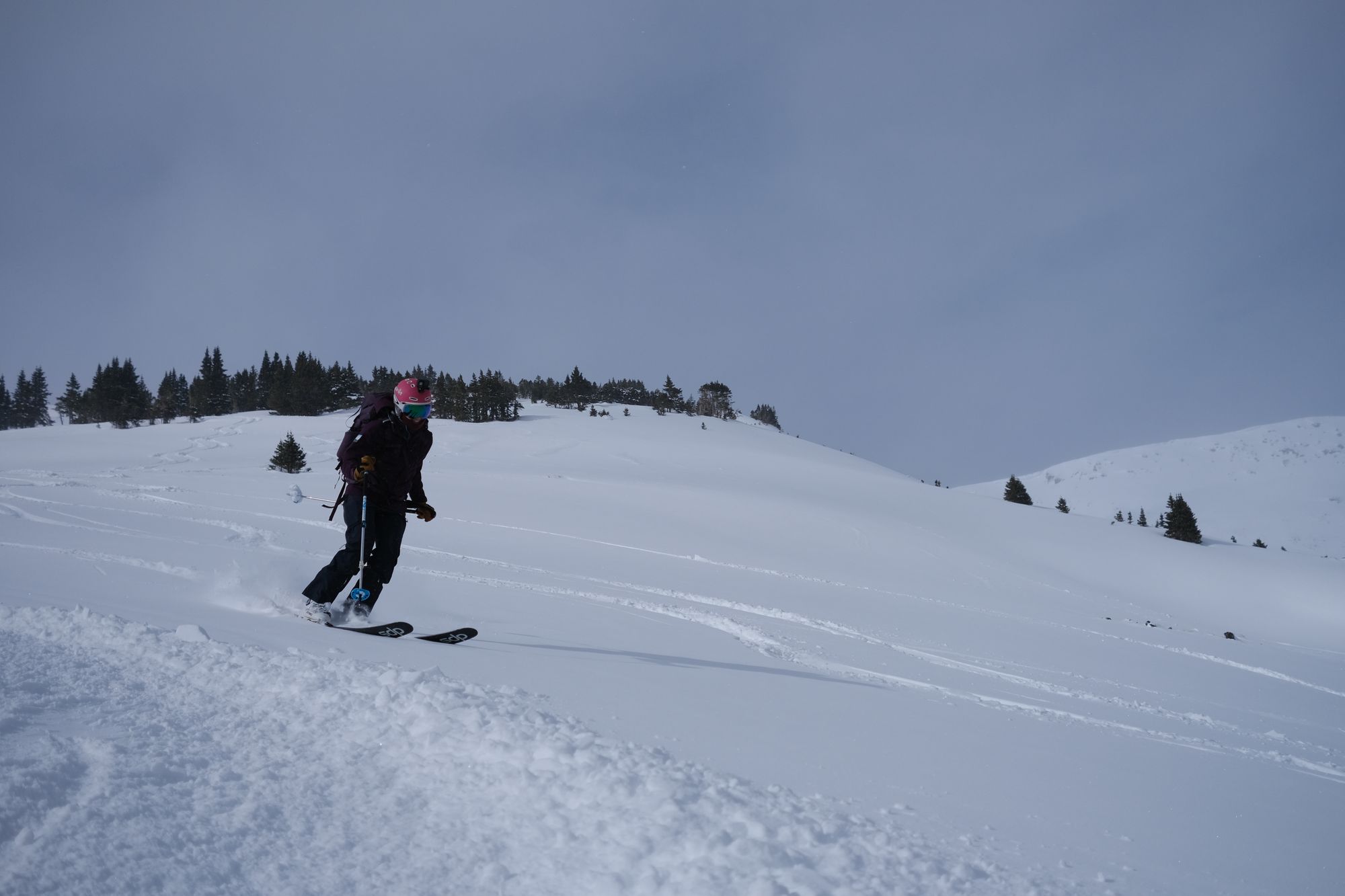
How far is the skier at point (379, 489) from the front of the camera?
17.4 feet

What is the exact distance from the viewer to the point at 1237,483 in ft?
392

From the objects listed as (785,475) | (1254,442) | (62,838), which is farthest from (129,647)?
(1254,442)

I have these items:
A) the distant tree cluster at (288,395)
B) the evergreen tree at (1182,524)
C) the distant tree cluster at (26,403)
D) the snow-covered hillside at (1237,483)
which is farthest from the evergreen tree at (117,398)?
the snow-covered hillside at (1237,483)

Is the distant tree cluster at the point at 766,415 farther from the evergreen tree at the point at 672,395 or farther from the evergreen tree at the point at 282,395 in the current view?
the evergreen tree at the point at 282,395

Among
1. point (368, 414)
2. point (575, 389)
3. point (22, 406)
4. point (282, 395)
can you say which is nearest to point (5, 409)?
point (22, 406)

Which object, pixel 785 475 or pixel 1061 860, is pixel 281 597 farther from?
pixel 785 475

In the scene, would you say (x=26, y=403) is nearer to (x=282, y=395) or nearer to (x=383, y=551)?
(x=282, y=395)

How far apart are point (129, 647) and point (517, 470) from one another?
2779cm

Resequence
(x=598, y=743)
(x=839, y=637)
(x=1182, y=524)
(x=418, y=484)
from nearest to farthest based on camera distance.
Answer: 1. (x=598, y=743)
2. (x=418, y=484)
3. (x=839, y=637)
4. (x=1182, y=524)

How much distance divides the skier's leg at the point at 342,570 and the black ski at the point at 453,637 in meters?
0.91

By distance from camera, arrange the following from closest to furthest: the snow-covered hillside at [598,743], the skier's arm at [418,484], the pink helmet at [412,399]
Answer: the snow-covered hillside at [598,743] < the pink helmet at [412,399] < the skier's arm at [418,484]

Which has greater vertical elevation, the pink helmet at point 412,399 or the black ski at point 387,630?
the pink helmet at point 412,399

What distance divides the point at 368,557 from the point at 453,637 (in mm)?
1239

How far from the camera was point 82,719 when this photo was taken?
7.73ft
